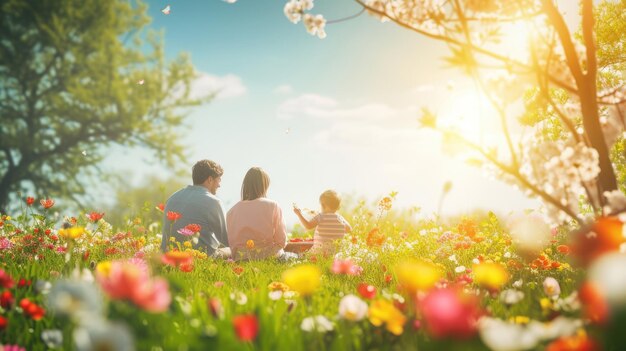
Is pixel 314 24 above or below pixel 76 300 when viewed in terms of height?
above

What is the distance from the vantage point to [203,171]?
582 cm

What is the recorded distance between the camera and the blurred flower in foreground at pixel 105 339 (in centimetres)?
104

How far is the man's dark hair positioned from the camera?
19.1 ft

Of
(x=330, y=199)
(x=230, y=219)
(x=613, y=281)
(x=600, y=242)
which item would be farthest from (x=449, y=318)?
(x=330, y=199)

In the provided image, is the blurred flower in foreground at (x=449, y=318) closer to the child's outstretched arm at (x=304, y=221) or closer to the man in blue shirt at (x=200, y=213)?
the man in blue shirt at (x=200, y=213)

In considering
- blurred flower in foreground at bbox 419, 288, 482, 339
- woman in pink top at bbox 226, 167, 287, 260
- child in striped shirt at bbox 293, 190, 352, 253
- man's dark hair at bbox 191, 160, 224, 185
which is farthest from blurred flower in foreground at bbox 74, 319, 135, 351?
child in striped shirt at bbox 293, 190, 352, 253

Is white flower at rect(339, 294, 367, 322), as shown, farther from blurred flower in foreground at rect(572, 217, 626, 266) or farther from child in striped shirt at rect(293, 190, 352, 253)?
child in striped shirt at rect(293, 190, 352, 253)

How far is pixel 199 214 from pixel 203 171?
645 millimetres

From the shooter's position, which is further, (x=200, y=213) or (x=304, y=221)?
(x=304, y=221)

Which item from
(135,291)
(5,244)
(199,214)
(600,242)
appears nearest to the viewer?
(135,291)

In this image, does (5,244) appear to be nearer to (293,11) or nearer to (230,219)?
(230,219)

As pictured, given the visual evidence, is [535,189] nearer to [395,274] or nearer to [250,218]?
[395,274]

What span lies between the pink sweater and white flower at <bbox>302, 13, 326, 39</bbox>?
333 cm

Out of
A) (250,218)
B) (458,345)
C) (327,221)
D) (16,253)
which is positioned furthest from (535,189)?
(16,253)
